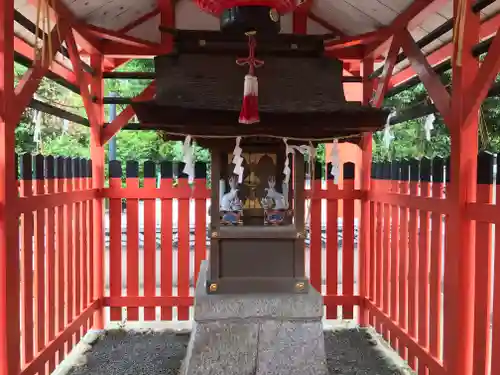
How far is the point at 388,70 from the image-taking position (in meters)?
4.23

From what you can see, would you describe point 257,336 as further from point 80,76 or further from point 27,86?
point 80,76

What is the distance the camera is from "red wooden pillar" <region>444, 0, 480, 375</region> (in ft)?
9.40

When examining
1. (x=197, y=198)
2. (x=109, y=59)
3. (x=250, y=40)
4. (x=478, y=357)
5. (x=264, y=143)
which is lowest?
(x=478, y=357)

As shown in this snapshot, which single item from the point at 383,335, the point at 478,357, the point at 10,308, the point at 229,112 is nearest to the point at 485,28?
the point at 229,112

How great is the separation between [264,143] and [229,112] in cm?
86

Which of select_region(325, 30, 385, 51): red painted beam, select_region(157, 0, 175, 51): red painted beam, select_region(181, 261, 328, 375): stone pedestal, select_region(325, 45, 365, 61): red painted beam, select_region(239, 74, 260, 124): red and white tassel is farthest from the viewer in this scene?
select_region(325, 45, 365, 61): red painted beam

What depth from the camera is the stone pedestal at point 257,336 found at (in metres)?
3.25

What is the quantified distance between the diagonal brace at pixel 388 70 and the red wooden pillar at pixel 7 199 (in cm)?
283

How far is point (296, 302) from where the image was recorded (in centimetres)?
336

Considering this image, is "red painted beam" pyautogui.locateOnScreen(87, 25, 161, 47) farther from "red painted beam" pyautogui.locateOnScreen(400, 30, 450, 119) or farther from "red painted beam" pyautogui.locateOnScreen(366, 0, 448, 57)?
"red painted beam" pyautogui.locateOnScreen(400, 30, 450, 119)

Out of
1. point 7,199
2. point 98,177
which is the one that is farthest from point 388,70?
point 7,199

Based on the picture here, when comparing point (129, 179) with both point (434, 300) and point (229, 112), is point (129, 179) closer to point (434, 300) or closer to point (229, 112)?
point (229, 112)

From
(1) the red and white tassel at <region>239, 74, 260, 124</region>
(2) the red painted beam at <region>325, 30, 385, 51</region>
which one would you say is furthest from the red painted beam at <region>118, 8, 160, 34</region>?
(1) the red and white tassel at <region>239, 74, 260, 124</region>

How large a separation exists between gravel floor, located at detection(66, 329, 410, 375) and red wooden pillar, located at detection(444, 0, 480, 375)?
1168mm
